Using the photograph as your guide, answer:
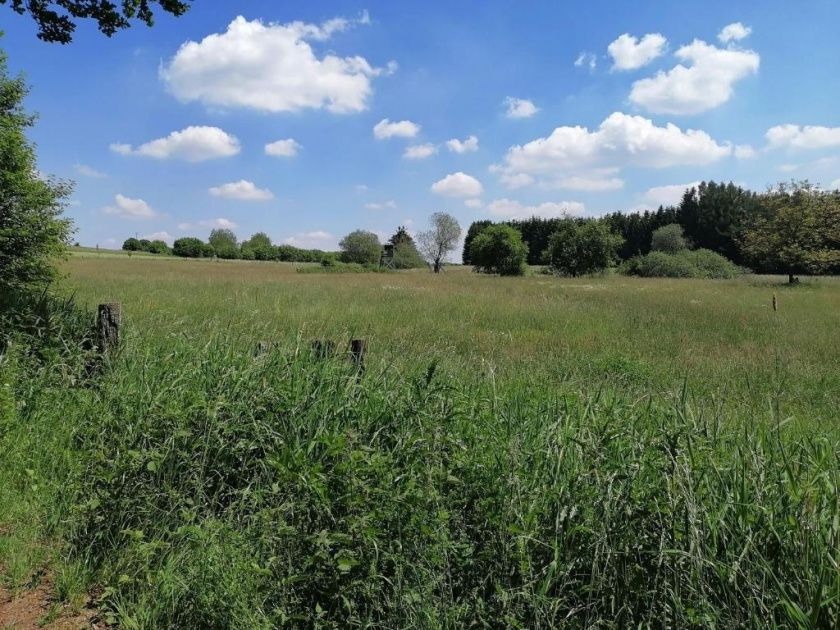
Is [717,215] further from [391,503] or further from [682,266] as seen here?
[391,503]

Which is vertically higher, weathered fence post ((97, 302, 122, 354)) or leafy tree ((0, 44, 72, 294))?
leafy tree ((0, 44, 72, 294))

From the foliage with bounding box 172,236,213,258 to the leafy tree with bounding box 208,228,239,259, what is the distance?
1.67m

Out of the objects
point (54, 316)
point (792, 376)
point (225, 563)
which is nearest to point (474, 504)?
point (225, 563)

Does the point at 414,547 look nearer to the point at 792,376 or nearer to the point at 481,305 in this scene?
the point at 792,376

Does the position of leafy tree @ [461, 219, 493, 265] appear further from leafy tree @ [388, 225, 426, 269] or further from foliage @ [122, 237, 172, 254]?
foliage @ [122, 237, 172, 254]

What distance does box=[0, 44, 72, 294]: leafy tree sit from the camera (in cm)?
926

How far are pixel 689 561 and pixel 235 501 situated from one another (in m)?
2.83

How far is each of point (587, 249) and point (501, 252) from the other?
9460mm

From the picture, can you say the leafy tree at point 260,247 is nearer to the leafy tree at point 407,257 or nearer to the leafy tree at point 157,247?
the leafy tree at point 157,247

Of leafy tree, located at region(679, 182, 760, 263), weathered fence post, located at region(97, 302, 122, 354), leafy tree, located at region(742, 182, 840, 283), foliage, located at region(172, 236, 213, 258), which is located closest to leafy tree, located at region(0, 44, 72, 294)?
weathered fence post, located at region(97, 302, 122, 354)

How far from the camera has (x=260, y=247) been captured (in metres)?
107

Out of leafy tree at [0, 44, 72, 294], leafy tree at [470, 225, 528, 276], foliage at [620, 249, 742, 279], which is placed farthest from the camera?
leafy tree at [470, 225, 528, 276]

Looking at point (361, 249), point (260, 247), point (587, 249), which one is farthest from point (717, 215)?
point (260, 247)

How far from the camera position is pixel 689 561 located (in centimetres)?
263
